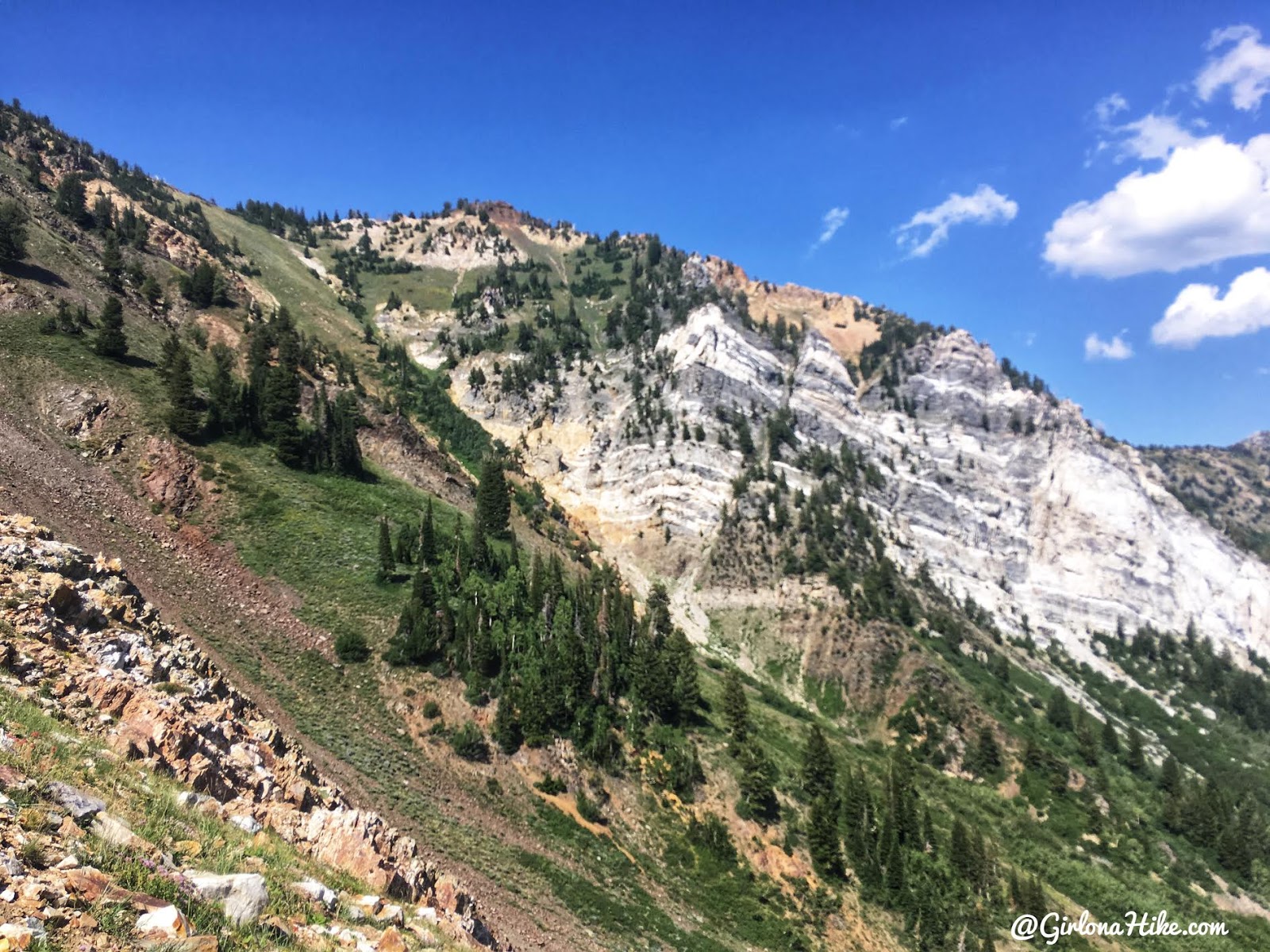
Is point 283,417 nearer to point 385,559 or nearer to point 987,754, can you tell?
point 385,559

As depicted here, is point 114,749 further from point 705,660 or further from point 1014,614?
point 1014,614

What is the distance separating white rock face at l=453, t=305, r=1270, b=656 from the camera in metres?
117

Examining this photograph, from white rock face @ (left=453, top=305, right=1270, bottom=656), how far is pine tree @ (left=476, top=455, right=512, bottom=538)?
38.3 metres

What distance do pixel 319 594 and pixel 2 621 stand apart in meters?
27.7

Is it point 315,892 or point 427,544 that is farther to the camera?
point 427,544

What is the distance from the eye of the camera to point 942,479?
488ft

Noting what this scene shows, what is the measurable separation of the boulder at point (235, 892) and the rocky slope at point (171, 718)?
8.51 feet

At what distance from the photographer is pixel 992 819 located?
6122 cm

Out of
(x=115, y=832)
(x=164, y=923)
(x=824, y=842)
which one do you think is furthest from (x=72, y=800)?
(x=824, y=842)

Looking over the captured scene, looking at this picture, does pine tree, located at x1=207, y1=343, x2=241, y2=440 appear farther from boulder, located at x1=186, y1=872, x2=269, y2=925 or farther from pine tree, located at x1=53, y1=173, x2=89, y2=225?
boulder, located at x1=186, y1=872, x2=269, y2=925

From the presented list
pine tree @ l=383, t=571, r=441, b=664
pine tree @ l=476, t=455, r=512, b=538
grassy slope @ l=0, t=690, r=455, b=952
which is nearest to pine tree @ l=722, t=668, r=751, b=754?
pine tree @ l=383, t=571, r=441, b=664

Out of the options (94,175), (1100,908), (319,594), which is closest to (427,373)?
(94,175)

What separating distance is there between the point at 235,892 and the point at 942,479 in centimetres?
16165

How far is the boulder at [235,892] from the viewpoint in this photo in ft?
27.0
